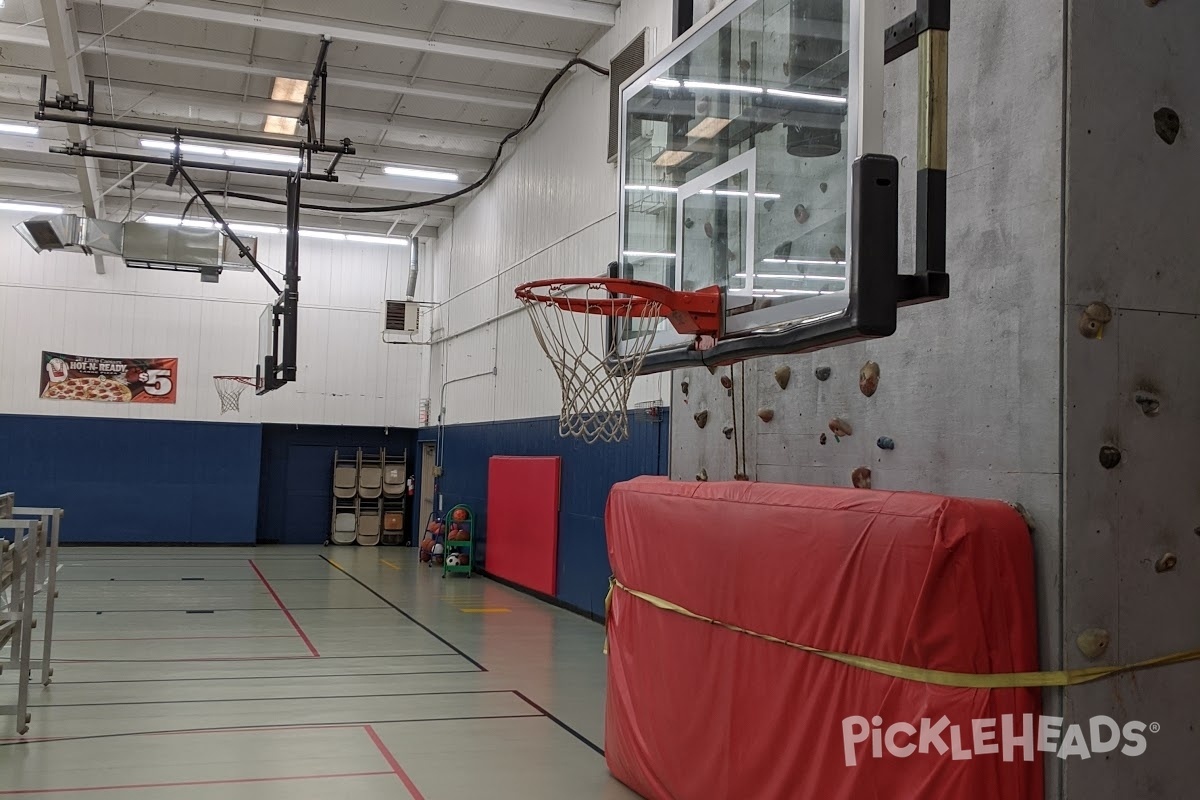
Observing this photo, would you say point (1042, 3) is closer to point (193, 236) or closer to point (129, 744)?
point (129, 744)

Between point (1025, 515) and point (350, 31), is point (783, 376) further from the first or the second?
point (350, 31)

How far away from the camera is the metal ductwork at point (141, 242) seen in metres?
14.7

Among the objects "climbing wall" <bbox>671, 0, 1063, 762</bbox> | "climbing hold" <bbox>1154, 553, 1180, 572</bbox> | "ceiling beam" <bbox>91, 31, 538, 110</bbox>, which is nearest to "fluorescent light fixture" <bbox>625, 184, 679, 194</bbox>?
"climbing wall" <bbox>671, 0, 1063, 762</bbox>

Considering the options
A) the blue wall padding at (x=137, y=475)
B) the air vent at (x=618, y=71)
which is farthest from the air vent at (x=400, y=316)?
the air vent at (x=618, y=71)

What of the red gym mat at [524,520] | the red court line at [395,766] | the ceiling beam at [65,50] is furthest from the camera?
the red gym mat at [524,520]

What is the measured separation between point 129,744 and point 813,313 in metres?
4.91

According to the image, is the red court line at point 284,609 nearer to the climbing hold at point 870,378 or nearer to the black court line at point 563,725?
the black court line at point 563,725

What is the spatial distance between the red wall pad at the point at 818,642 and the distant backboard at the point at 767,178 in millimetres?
717

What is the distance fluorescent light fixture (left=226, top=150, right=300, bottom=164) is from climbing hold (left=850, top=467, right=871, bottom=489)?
13.1 m

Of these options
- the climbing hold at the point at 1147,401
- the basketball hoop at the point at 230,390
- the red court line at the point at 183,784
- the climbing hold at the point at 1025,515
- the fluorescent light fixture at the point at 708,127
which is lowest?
the red court line at the point at 183,784

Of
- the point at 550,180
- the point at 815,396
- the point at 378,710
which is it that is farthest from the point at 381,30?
the point at 815,396

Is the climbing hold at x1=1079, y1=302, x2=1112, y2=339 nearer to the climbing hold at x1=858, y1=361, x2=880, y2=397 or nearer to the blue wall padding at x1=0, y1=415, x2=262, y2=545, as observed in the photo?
the climbing hold at x1=858, y1=361, x2=880, y2=397

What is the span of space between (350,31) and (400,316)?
8.30 metres

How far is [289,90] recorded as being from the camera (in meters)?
13.9
